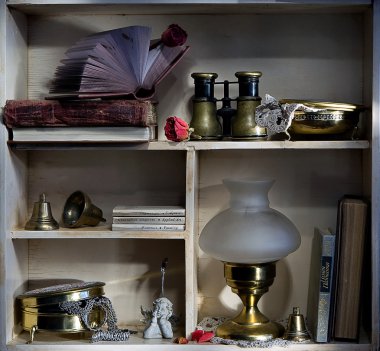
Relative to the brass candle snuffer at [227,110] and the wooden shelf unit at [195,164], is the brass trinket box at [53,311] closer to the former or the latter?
the wooden shelf unit at [195,164]

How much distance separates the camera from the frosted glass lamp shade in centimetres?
197

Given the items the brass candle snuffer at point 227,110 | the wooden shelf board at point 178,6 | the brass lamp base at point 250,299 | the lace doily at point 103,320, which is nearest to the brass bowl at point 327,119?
the brass candle snuffer at point 227,110

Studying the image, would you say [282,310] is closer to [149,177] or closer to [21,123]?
[149,177]

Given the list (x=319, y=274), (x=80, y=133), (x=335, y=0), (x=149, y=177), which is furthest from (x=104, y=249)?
(x=335, y=0)

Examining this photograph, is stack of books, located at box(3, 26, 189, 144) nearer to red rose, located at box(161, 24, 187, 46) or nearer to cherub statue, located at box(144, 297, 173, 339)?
red rose, located at box(161, 24, 187, 46)

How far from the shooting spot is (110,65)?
1.97m

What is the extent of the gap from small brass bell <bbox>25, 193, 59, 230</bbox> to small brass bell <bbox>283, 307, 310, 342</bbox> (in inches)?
25.4

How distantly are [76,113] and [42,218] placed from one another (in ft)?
0.97

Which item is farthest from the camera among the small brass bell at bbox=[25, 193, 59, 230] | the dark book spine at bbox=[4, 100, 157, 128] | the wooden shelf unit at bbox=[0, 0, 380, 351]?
the wooden shelf unit at bbox=[0, 0, 380, 351]

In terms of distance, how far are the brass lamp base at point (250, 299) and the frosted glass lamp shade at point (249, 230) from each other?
0.11ft

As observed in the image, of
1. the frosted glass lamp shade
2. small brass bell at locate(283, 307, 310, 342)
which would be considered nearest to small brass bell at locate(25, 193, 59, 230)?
the frosted glass lamp shade

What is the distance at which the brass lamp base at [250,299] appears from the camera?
2.01 metres

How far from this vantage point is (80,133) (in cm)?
197

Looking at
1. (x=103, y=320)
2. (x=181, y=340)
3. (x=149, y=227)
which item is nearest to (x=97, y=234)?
(x=149, y=227)
